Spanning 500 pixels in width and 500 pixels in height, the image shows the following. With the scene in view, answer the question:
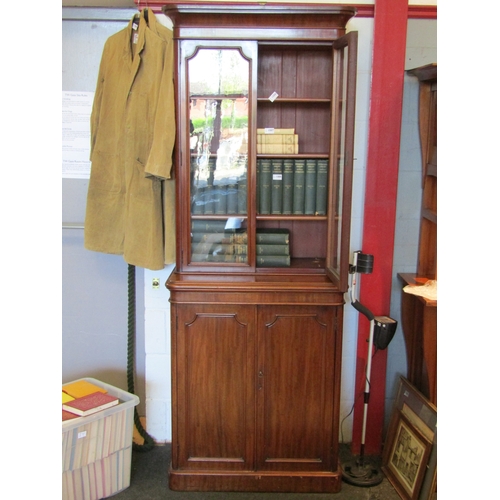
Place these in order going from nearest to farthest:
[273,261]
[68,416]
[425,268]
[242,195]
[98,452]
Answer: [68,416]
[98,452]
[242,195]
[273,261]
[425,268]

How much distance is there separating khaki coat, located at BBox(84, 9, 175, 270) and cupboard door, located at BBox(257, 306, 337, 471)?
2.30 ft

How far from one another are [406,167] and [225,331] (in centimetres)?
133

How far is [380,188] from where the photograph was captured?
120 inches

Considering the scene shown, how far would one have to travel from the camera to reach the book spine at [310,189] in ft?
9.59

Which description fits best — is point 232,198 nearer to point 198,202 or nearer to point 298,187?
point 198,202

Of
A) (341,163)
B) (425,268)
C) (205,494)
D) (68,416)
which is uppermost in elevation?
(341,163)

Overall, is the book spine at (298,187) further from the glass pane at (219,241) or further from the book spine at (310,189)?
the glass pane at (219,241)

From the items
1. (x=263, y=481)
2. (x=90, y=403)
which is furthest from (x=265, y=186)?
(x=263, y=481)

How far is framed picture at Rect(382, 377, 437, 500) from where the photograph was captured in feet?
8.79

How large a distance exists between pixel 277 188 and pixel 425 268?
94 centimetres

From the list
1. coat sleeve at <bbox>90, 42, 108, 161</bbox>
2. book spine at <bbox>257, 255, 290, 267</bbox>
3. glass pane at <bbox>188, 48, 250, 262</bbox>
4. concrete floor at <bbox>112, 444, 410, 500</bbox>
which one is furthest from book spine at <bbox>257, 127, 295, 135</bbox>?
concrete floor at <bbox>112, 444, 410, 500</bbox>

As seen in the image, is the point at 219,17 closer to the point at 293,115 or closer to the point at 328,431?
the point at 293,115

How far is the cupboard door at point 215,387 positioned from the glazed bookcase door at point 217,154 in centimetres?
29
